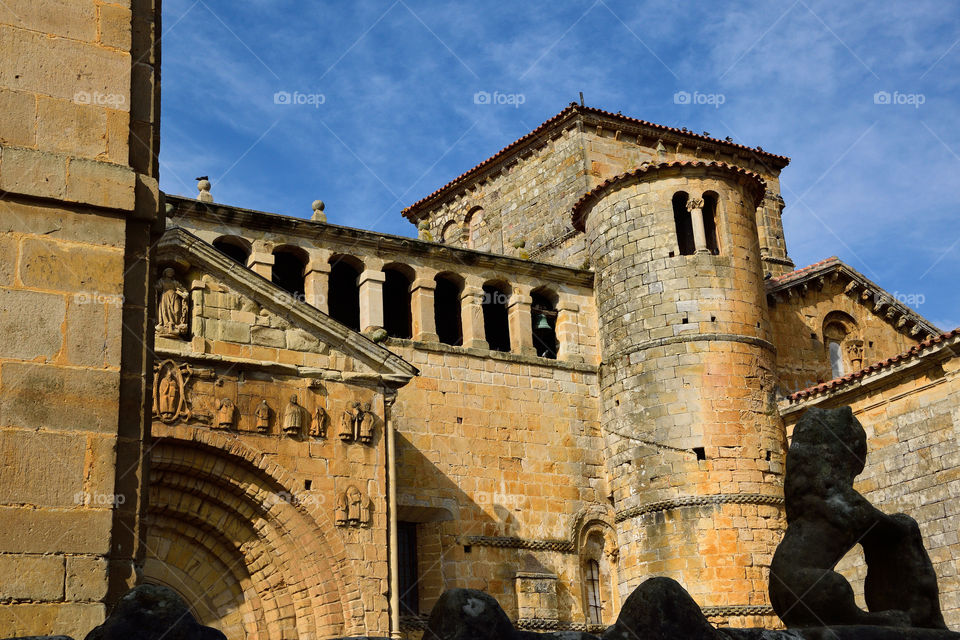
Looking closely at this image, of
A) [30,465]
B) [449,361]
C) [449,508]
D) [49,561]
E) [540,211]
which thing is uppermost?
[540,211]

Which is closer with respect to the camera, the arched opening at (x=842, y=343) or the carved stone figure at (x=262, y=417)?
Result: the carved stone figure at (x=262, y=417)

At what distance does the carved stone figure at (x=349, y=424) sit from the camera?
49.6 feet

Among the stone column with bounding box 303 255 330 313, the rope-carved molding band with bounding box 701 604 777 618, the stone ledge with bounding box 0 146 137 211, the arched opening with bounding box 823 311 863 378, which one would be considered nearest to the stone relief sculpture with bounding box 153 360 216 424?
the stone column with bounding box 303 255 330 313

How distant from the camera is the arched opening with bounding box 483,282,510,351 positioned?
2120 centimetres

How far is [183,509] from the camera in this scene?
14.6 metres

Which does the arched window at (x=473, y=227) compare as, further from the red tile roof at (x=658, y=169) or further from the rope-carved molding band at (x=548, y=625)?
the rope-carved molding band at (x=548, y=625)

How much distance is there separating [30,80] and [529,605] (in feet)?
45.7

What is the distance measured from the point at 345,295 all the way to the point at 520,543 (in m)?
5.29

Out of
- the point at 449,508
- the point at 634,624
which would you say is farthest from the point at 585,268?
the point at 634,624

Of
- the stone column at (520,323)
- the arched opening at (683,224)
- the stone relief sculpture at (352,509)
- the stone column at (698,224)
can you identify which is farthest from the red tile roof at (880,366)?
the stone relief sculpture at (352,509)

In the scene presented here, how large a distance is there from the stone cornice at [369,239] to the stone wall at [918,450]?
16.4ft

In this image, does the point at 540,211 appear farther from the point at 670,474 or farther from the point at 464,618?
the point at 464,618

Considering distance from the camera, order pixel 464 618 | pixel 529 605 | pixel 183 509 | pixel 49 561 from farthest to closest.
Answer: pixel 529 605 < pixel 183 509 < pixel 49 561 < pixel 464 618

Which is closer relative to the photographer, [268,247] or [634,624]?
[634,624]
